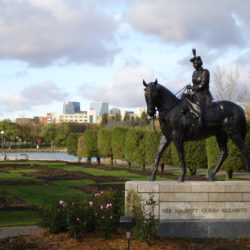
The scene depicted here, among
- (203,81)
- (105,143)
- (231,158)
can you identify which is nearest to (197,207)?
(203,81)

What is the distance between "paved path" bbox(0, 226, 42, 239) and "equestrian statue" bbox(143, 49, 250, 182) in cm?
398

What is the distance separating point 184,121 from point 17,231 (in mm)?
5832

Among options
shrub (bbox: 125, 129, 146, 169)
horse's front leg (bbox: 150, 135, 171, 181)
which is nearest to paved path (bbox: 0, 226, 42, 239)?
horse's front leg (bbox: 150, 135, 171, 181)

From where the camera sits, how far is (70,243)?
863 cm

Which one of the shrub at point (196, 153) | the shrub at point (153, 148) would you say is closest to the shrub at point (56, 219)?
the shrub at point (196, 153)

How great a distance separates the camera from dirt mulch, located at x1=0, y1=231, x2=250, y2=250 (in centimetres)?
823

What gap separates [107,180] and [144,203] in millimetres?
16295

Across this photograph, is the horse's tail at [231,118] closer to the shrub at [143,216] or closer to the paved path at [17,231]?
the shrub at [143,216]

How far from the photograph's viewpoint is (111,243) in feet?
28.0

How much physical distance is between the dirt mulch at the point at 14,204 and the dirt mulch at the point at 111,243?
558 centimetres

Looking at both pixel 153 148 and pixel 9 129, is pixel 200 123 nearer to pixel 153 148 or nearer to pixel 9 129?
pixel 153 148

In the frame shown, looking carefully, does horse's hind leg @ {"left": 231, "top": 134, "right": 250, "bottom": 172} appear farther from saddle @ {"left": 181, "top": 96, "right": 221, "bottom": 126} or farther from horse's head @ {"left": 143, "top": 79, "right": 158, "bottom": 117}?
horse's head @ {"left": 143, "top": 79, "right": 158, "bottom": 117}

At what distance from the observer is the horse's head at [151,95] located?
9258 mm

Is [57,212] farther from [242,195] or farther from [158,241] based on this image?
[242,195]
